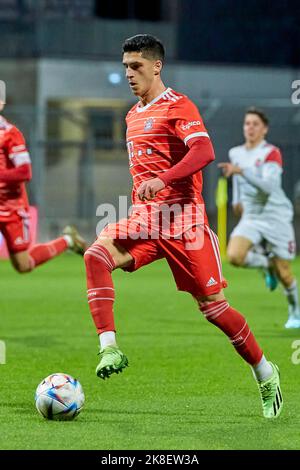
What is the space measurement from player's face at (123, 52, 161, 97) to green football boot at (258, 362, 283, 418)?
75.8 inches

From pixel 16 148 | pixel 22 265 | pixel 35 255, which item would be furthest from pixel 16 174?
pixel 35 255

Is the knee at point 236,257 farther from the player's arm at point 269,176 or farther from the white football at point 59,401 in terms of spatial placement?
the white football at point 59,401

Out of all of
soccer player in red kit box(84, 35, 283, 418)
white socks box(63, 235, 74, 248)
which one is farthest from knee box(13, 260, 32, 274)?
soccer player in red kit box(84, 35, 283, 418)

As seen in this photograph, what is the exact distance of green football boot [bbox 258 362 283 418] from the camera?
707cm

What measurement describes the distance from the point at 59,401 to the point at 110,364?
20.2 inches

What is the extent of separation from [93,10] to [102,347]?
25.7 m

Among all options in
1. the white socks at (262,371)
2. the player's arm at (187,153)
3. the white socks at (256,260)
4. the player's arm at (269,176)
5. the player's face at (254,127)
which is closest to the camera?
the player's arm at (187,153)

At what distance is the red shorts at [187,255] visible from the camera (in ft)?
23.4

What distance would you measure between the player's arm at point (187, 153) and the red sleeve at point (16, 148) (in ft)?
16.2

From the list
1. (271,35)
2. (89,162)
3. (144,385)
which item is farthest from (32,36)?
(144,385)

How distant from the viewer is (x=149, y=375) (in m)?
8.94

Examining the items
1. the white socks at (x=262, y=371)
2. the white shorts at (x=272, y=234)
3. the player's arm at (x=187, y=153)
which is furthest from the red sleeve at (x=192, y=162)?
the white shorts at (x=272, y=234)

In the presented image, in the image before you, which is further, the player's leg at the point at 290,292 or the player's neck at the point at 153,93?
the player's leg at the point at 290,292
